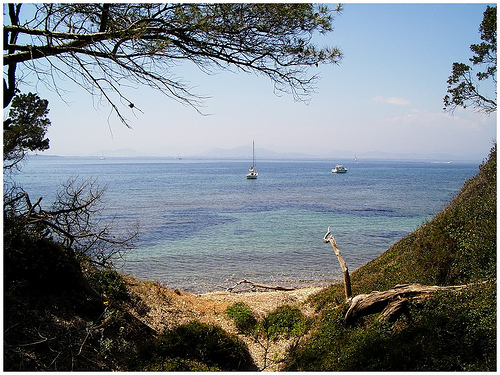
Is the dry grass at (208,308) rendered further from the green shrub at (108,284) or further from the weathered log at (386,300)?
the weathered log at (386,300)

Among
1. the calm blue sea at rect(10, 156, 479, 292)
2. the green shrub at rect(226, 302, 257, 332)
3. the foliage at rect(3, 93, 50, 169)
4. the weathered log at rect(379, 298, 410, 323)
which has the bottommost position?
the calm blue sea at rect(10, 156, 479, 292)

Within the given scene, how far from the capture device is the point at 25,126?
761 centimetres

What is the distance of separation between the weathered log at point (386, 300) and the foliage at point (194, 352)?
80.1 inches

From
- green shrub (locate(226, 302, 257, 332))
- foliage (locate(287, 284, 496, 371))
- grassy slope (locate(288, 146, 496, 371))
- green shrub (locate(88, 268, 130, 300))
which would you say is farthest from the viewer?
green shrub (locate(226, 302, 257, 332))

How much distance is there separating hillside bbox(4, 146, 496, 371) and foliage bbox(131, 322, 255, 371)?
0.02 meters

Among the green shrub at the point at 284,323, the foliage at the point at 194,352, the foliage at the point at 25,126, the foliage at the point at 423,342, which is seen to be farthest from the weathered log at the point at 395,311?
the foliage at the point at 25,126

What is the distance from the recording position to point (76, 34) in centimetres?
520

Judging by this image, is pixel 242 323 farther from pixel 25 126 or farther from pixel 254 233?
pixel 254 233

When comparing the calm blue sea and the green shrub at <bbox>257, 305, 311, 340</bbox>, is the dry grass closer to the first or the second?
the green shrub at <bbox>257, 305, 311, 340</bbox>

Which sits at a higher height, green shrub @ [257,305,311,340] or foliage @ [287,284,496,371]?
foliage @ [287,284,496,371]

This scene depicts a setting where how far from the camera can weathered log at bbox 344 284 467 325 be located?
7.14 m

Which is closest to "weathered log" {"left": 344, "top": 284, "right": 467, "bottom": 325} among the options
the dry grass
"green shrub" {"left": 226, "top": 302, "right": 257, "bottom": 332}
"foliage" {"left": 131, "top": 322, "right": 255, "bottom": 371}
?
the dry grass

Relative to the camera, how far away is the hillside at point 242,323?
5.74 metres

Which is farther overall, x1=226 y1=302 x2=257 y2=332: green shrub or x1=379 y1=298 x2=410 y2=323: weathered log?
x1=226 y1=302 x2=257 y2=332: green shrub
